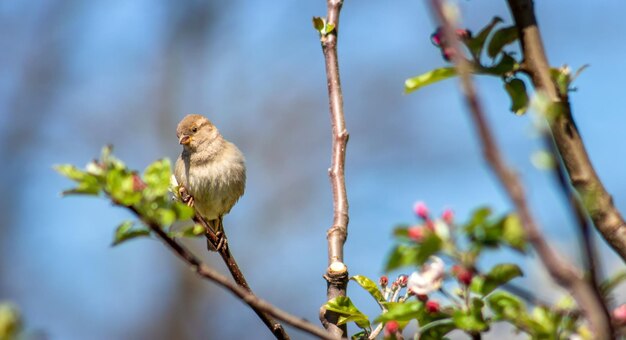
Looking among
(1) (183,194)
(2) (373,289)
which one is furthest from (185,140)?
(2) (373,289)

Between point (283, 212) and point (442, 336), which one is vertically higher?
point (283, 212)

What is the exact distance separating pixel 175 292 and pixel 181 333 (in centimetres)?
67

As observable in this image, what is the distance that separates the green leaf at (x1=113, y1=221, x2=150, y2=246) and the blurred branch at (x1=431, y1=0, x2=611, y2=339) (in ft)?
2.25

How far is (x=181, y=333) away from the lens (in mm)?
10117

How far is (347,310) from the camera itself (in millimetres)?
1746

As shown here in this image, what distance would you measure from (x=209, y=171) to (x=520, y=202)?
14.5 feet

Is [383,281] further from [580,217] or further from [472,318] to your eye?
[580,217]

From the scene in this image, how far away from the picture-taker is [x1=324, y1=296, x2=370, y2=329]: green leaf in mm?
1728

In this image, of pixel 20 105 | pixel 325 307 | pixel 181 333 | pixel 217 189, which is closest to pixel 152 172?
pixel 325 307

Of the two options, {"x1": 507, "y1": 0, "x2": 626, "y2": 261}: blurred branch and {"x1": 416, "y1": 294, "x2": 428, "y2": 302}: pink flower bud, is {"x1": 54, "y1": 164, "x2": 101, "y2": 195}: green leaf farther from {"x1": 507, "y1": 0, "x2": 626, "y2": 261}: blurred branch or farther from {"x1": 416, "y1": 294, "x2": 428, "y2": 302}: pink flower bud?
{"x1": 507, "y1": 0, "x2": 626, "y2": 261}: blurred branch

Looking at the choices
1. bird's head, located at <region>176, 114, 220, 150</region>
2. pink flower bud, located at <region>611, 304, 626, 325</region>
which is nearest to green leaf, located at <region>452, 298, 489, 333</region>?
pink flower bud, located at <region>611, 304, 626, 325</region>

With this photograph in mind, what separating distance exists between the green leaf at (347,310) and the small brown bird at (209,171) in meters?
3.32

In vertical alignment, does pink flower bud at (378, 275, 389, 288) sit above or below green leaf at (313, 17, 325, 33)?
below

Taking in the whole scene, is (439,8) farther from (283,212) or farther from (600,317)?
(283,212)
